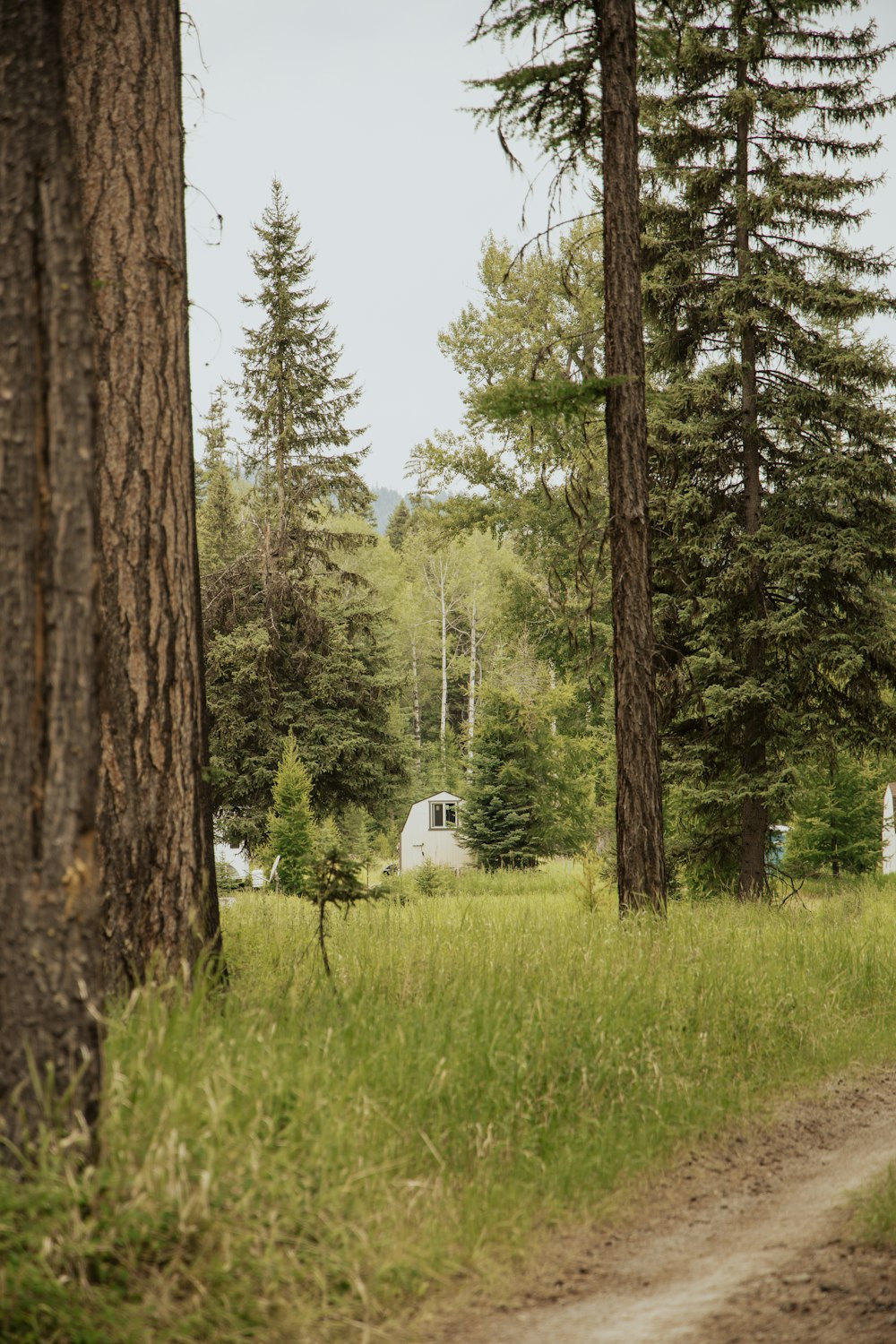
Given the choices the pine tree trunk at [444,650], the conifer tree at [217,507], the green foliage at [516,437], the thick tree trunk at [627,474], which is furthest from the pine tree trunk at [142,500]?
the pine tree trunk at [444,650]

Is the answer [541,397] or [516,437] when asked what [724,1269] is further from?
[516,437]

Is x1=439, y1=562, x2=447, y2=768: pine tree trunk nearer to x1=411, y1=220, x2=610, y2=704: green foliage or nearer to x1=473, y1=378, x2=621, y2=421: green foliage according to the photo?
x1=411, y1=220, x2=610, y2=704: green foliage

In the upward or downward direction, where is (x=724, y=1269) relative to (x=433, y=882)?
upward

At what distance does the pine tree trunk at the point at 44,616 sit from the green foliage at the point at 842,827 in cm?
2606

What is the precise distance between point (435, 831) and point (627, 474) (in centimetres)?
3454

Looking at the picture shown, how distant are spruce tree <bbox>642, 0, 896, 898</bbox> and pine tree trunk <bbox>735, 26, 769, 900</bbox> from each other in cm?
3

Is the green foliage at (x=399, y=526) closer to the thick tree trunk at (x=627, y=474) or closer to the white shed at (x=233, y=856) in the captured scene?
the white shed at (x=233, y=856)

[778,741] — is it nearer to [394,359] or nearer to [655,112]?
[655,112]

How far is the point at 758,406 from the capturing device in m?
14.4

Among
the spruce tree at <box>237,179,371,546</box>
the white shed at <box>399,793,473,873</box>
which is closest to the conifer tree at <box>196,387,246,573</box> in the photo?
the spruce tree at <box>237,179,371,546</box>

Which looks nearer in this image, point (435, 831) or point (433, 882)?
point (433, 882)

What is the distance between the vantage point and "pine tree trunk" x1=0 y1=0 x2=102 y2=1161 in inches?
128

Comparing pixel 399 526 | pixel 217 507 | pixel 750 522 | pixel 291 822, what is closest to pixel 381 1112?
pixel 750 522

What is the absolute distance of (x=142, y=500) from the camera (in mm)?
5199
